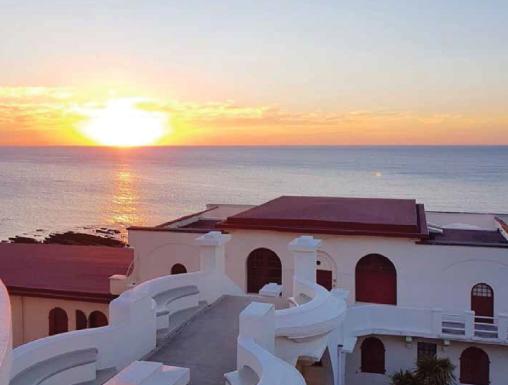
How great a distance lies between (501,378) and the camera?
60.2 ft

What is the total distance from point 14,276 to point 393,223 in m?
12.9

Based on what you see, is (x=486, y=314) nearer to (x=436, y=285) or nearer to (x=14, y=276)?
(x=436, y=285)

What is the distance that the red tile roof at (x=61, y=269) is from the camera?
18.8 m

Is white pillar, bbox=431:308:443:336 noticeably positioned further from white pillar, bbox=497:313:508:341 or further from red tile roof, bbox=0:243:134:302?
red tile roof, bbox=0:243:134:302

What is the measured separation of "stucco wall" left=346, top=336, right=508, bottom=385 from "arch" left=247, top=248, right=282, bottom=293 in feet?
11.8

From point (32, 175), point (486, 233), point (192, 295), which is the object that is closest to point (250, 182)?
point (32, 175)

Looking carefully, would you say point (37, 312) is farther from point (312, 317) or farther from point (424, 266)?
point (424, 266)

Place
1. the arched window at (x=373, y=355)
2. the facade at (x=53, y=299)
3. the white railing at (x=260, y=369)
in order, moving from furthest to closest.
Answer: the arched window at (x=373, y=355), the facade at (x=53, y=299), the white railing at (x=260, y=369)

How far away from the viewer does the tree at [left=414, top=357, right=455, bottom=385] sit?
651 inches

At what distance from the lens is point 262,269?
20094 millimetres

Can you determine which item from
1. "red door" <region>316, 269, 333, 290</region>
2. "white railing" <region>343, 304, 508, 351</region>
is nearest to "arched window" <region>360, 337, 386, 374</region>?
"white railing" <region>343, 304, 508, 351</region>

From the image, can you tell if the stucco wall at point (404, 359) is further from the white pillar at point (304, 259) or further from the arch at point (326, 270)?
the white pillar at point (304, 259)

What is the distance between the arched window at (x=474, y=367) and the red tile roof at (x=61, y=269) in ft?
37.3

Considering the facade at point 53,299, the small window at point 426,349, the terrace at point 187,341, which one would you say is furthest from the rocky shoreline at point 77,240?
the terrace at point 187,341
